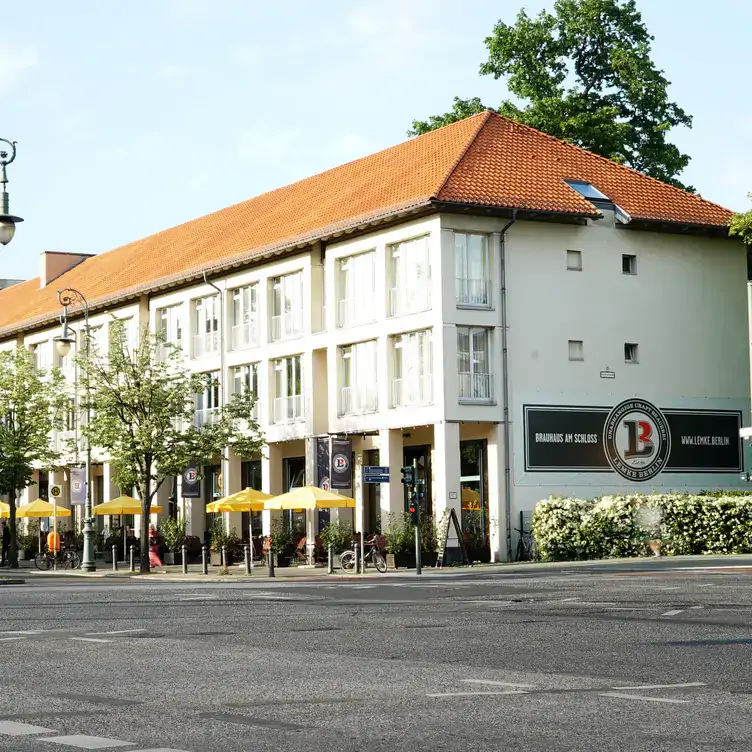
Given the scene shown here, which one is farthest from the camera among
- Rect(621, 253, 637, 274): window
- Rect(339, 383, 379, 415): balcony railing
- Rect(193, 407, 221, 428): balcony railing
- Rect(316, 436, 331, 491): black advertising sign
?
Rect(193, 407, 221, 428): balcony railing

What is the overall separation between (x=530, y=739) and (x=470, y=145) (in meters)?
42.8

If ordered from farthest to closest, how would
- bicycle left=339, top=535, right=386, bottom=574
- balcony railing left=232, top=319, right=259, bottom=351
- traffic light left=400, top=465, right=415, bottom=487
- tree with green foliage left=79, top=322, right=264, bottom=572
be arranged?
balcony railing left=232, top=319, right=259, bottom=351
tree with green foliage left=79, top=322, right=264, bottom=572
bicycle left=339, top=535, right=386, bottom=574
traffic light left=400, top=465, right=415, bottom=487

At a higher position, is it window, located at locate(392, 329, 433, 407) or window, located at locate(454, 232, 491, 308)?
window, located at locate(454, 232, 491, 308)

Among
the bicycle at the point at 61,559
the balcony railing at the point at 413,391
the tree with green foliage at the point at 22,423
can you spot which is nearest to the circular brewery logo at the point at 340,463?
the balcony railing at the point at 413,391

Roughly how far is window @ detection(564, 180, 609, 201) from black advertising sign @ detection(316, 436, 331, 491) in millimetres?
11248

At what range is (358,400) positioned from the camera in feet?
164

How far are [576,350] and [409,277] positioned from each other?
18.5 ft

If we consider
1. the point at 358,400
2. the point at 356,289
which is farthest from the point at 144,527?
the point at 356,289

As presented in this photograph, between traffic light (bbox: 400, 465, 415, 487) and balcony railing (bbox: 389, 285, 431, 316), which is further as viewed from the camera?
balcony railing (bbox: 389, 285, 431, 316)

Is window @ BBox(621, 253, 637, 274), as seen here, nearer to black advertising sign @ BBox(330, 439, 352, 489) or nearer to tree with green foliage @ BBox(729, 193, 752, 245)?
tree with green foliage @ BBox(729, 193, 752, 245)

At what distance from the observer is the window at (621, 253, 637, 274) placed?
50.1 metres

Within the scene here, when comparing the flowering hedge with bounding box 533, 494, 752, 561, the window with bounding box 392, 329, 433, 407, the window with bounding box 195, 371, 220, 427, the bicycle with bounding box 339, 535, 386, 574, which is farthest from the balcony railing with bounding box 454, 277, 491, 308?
the window with bounding box 195, 371, 220, 427

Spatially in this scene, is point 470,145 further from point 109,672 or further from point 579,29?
point 109,672

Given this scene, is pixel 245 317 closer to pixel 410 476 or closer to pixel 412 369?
pixel 412 369
